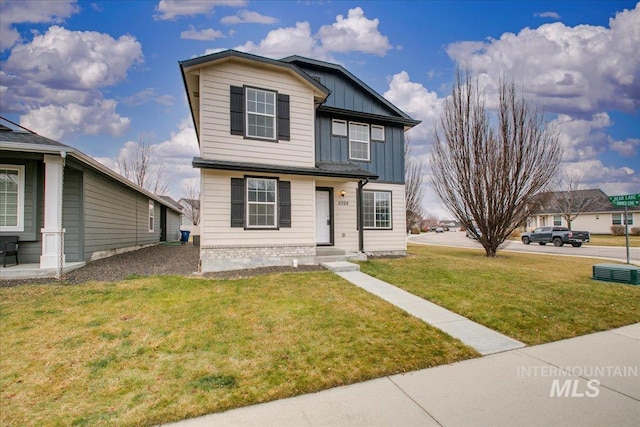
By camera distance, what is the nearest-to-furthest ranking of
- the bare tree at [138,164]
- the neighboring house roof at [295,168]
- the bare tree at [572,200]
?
the neighboring house roof at [295,168] → the bare tree at [138,164] → the bare tree at [572,200]

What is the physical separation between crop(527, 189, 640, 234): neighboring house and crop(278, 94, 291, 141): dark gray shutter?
35.1 metres

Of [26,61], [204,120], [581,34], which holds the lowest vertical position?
[204,120]

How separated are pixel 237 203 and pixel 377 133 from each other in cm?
729

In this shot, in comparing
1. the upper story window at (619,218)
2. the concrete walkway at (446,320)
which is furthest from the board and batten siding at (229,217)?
the upper story window at (619,218)

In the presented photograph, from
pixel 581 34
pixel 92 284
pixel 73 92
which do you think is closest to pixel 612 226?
pixel 581 34

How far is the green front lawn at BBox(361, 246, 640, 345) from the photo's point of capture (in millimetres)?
5008

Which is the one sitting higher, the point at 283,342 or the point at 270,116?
the point at 270,116

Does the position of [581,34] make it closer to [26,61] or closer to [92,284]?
[92,284]

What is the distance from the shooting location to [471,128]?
14.3 meters

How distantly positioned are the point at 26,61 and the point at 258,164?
1267 cm

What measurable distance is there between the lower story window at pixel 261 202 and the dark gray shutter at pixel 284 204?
16 centimetres

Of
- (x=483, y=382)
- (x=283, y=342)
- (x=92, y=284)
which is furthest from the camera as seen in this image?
(x=92, y=284)

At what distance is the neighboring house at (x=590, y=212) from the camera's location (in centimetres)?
3438

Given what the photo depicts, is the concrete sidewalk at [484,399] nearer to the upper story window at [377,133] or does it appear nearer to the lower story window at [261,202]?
the lower story window at [261,202]
